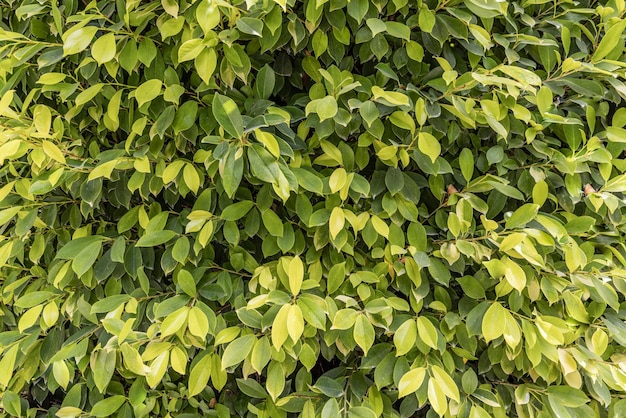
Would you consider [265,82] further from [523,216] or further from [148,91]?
[523,216]

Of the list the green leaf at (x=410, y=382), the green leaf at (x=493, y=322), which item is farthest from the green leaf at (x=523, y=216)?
the green leaf at (x=410, y=382)

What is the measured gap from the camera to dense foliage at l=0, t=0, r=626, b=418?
114cm

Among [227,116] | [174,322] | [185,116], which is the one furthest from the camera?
[185,116]

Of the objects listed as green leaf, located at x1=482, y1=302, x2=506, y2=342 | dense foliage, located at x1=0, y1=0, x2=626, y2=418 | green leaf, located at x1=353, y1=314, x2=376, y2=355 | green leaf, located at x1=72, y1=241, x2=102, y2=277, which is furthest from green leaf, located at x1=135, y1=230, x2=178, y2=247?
green leaf, located at x1=482, y1=302, x2=506, y2=342

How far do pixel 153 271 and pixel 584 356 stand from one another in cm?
114

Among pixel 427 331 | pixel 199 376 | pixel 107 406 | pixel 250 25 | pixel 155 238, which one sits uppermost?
pixel 250 25

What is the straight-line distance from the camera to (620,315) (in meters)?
1.35

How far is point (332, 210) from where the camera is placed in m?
1.21

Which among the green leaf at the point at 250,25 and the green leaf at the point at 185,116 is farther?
the green leaf at the point at 185,116

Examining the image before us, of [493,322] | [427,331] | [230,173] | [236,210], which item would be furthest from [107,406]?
[493,322]

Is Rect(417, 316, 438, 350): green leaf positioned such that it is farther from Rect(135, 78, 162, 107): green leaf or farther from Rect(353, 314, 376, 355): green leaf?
Rect(135, 78, 162, 107): green leaf

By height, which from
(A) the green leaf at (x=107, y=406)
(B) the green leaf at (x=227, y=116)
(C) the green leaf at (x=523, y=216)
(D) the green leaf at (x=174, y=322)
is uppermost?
(B) the green leaf at (x=227, y=116)

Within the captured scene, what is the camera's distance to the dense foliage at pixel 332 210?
1.14 metres

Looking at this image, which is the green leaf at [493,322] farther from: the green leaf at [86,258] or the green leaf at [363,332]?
the green leaf at [86,258]
